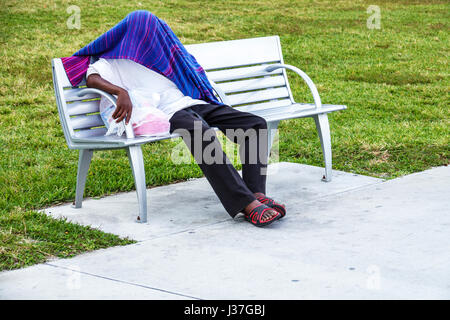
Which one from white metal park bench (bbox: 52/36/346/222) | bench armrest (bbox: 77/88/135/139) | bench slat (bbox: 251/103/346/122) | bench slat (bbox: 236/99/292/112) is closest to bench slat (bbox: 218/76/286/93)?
white metal park bench (bbox: 52/36/346/222)

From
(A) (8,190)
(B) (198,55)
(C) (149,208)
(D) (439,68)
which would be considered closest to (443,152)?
(B) (198,55)

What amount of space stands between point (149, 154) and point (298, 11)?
407 inches

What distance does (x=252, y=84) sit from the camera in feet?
18.2

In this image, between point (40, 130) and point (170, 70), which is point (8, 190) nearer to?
point (170, 70)

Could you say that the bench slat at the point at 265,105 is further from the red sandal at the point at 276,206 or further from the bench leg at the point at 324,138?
the red sandal at the point at 276,206

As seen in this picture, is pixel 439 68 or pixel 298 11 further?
pixel 298 11

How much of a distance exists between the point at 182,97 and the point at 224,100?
19.6 inches

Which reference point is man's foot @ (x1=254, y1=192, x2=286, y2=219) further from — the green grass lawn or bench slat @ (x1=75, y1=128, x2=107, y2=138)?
bench slat @ (x1=75, y1=128, x2=107, y2=138)

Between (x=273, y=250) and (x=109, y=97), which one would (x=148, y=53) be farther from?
(x=273, y=250)

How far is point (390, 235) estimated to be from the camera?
12.6ft

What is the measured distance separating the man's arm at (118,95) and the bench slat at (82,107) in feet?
0.58

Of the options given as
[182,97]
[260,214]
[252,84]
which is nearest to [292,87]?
[252,84]

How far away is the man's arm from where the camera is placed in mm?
4316

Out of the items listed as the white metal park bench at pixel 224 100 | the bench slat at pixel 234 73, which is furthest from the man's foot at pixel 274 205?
the bench slat at pixel 234 73
